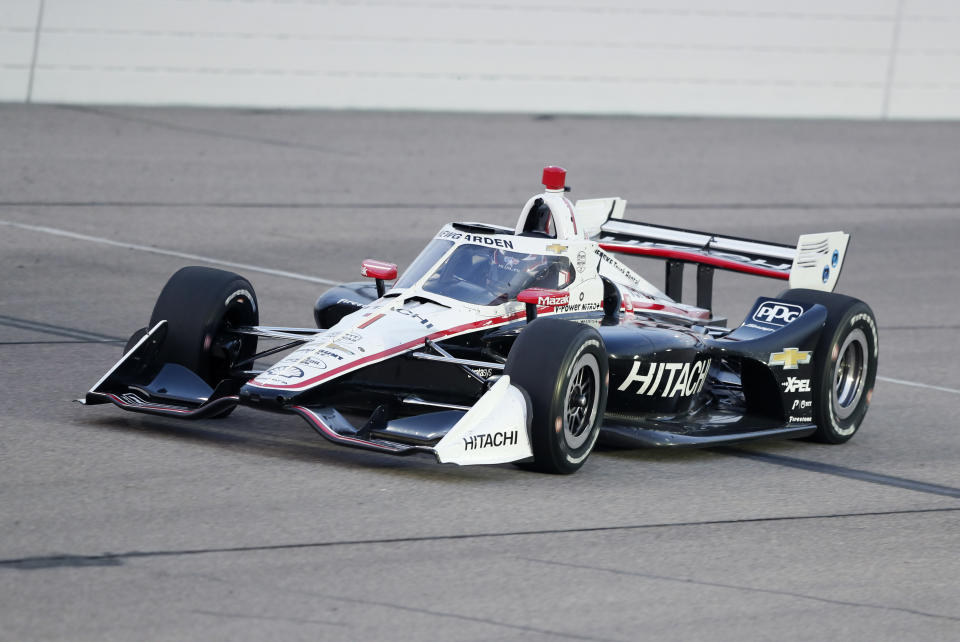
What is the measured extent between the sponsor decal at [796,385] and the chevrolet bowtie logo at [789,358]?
0.23 ft

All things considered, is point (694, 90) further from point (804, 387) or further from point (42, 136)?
point (804, 387)

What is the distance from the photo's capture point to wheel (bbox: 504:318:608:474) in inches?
287

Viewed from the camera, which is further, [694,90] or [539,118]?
[694,90]

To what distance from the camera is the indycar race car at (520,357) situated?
24.0 ft

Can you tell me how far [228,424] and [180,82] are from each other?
1315cm

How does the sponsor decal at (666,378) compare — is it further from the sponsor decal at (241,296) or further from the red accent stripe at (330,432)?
the sponsor decal at (241,296)

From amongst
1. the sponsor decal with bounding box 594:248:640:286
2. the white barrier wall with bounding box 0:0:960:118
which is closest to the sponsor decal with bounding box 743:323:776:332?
the sponsor decal with bounding box 594:248:640:286

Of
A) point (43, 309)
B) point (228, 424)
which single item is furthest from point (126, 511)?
point (43, 309)

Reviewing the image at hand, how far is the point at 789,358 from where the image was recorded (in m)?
8.68

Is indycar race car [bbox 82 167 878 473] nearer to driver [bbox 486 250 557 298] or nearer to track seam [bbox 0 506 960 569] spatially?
driver [bbox 486 250 557 298]

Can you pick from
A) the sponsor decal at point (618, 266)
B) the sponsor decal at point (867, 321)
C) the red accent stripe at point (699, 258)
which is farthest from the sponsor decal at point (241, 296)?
the sponsor decal at point (867, 321)

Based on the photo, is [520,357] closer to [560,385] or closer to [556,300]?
[560,385]

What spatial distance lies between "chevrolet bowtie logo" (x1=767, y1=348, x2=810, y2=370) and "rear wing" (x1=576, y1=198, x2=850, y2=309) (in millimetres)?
825

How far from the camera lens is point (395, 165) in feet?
60.5
